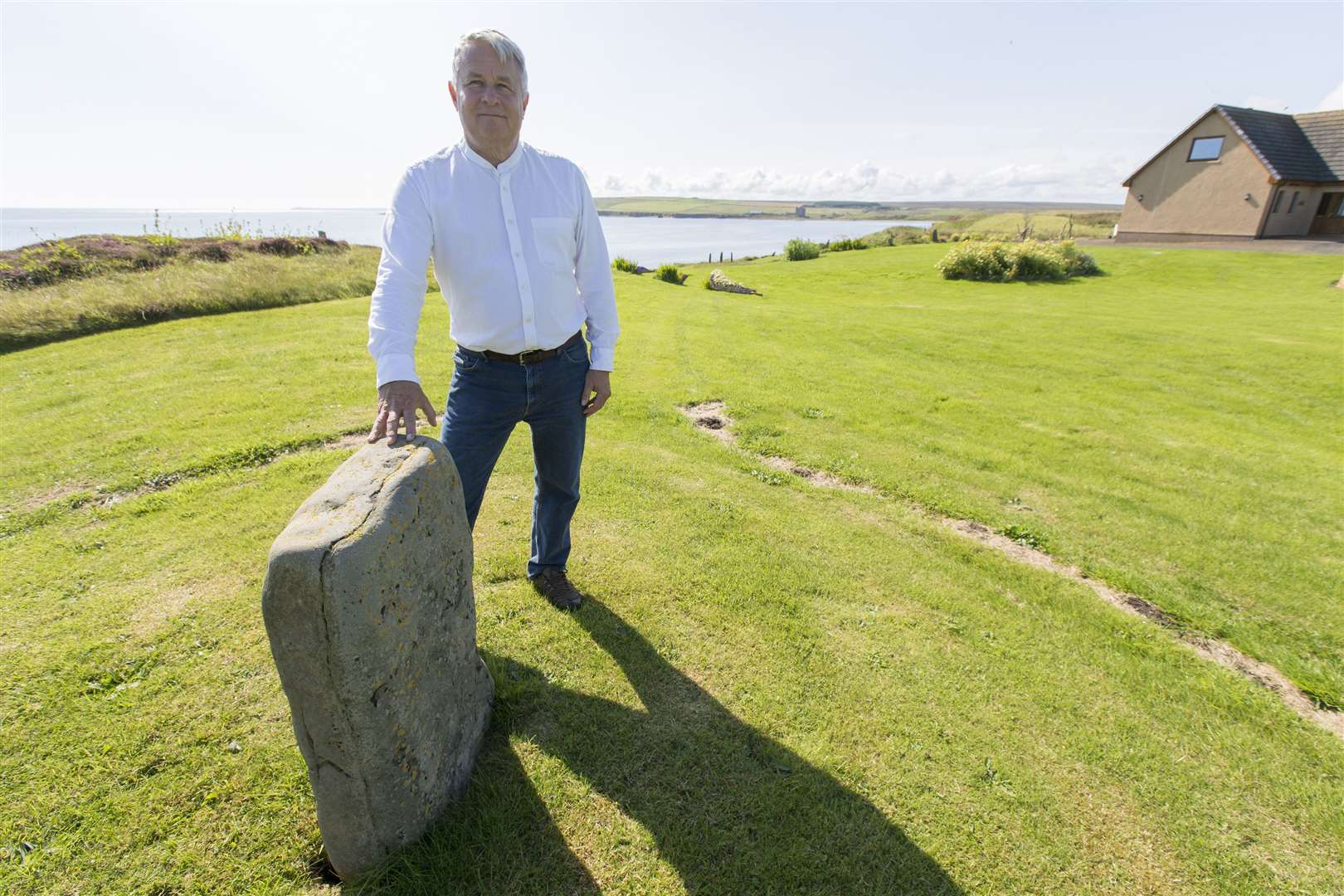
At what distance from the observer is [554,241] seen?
310 cm

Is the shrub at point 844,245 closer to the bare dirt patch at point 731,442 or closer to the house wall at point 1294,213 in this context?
the house wall at point 1294,213

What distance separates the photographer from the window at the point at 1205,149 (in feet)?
104

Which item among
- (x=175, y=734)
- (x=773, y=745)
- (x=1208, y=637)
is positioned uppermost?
(x=175, y=734)

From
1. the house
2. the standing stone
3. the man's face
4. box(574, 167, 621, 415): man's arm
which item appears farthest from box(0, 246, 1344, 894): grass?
the house

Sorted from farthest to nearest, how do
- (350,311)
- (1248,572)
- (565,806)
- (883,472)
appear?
1. (350,311)
2. (883,472)
3. (1248,572)
4. (565,806)

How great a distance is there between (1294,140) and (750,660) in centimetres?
4687

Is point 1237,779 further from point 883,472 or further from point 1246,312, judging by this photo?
point 1246,312

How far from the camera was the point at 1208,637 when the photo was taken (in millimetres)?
4168

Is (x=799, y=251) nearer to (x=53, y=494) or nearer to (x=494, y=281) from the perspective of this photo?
(x=53, y=494)

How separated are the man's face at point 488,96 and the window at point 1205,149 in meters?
43.7

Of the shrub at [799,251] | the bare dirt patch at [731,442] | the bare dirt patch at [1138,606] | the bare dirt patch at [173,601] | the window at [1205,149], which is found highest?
the window at [1205,149]

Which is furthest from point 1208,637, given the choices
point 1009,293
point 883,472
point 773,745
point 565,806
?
point 1009,293

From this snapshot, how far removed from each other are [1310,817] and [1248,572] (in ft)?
8.65

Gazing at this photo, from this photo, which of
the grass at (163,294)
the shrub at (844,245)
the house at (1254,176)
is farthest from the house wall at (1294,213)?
the grass at (163,294)
